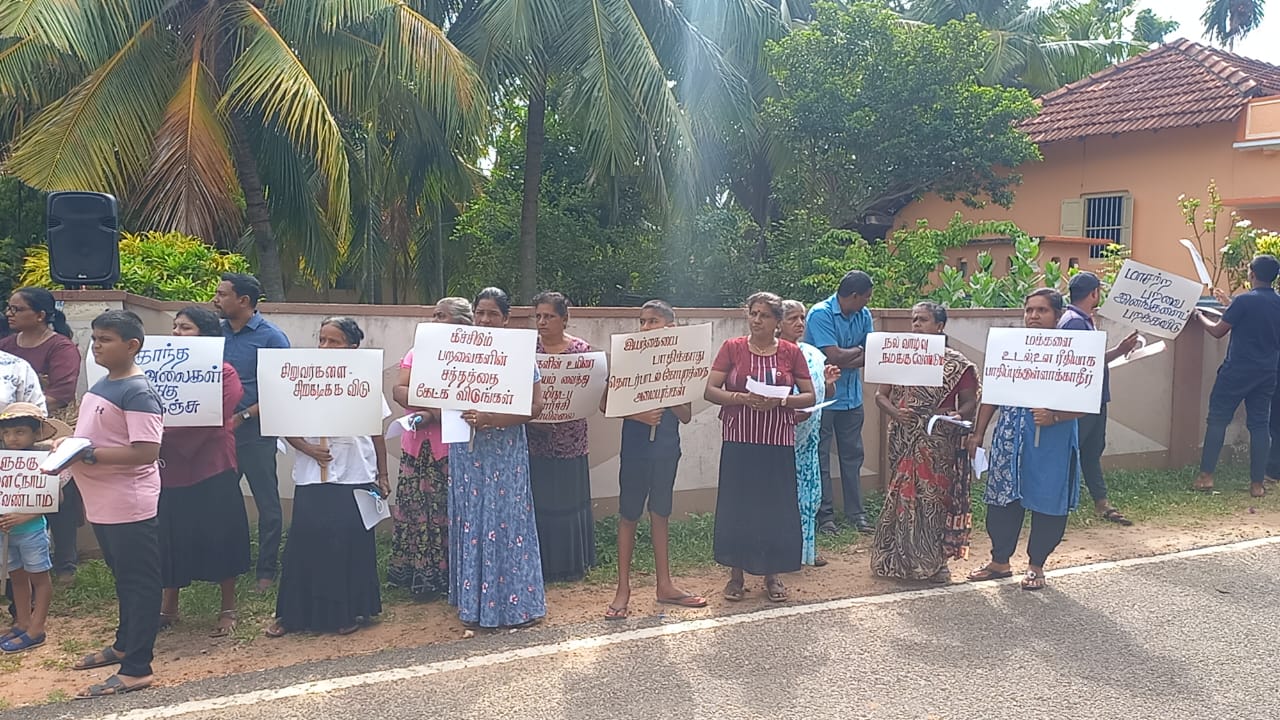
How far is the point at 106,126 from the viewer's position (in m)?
9.88

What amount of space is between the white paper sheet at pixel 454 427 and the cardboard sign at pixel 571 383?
615mm

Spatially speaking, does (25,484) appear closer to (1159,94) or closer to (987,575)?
(987,575)

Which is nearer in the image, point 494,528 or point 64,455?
point 64,455

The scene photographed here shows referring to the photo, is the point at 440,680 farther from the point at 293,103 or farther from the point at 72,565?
the point at 293,103

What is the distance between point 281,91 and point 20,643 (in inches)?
263

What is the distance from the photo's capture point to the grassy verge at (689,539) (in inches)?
210

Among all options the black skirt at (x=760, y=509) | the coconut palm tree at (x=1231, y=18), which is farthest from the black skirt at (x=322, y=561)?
the coconut palm tree at (x=1231, y=18)

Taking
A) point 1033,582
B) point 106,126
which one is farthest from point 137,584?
point 106,126

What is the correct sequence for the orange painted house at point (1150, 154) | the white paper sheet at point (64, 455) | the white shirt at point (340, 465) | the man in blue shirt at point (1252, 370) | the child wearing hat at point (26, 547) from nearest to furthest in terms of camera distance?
1. the white paper sheet at point (64, 455)
2. the child wearing hat at point (26, 547)
3. the white shirt at point (340, 465)
4. the man in blue shirt at point (1252, 370)
5. the orange painted house at point (1150, 154)

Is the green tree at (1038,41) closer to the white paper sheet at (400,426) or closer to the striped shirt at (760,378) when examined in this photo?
the striped shirt at (760,378)

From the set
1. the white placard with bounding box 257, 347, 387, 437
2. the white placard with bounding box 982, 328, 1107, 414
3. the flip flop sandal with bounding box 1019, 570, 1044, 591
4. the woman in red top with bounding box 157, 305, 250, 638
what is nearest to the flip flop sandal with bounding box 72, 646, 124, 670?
the woman in red top with bounding box 157, 305, 250, 638

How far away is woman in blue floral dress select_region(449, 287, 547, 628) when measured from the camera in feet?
16.3

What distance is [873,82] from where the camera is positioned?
14594 millimetres

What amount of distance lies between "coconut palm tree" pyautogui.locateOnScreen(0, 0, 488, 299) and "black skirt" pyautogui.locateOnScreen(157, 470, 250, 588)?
5.84 meters
